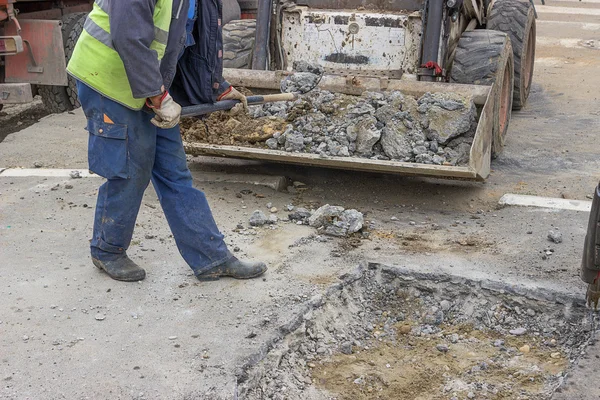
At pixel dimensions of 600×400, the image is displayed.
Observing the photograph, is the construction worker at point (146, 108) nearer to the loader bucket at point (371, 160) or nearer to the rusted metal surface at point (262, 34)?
the loader bucket at point (371, 160)

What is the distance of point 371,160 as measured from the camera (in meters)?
5.35

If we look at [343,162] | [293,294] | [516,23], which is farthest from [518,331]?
[516,23]

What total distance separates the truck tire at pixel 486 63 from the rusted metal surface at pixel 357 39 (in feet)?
1.22

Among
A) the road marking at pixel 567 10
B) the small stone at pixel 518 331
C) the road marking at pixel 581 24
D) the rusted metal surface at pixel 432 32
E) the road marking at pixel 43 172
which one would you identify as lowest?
the small stone at pixel 518 331

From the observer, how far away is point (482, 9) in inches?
300

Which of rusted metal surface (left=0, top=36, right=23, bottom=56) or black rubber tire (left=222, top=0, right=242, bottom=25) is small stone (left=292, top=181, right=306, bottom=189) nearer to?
black rubber tire (left=222, top=0, right=242, bottom=25)

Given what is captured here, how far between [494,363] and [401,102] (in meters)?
2.52

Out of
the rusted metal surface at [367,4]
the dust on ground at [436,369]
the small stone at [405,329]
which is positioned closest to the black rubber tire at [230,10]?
the rusted metal surface at [367,4]

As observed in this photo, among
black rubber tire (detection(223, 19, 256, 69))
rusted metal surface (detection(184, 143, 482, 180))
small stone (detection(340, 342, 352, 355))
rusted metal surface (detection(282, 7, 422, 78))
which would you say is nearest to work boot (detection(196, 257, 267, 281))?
small stone (detection(340, 342, 352, 355))

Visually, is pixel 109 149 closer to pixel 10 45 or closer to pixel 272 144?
pixel 272 144

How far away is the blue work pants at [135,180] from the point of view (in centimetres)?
390

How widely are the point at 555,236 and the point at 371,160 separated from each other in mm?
1286

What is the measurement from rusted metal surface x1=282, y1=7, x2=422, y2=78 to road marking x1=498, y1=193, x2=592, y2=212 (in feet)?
4.51

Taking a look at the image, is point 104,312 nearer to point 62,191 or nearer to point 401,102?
point 62,191
